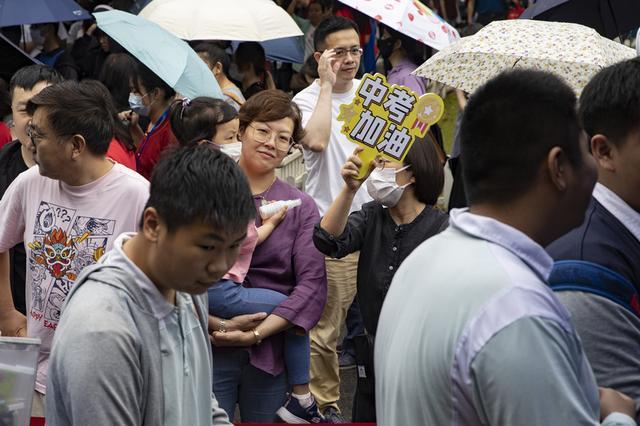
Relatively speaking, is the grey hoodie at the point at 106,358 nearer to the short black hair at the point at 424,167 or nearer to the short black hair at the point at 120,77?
the short black hair at the point at 424,167

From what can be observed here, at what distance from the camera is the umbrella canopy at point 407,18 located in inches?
311

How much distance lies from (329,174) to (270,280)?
4.97ft

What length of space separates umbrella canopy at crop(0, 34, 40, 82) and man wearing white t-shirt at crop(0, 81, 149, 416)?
2715mm

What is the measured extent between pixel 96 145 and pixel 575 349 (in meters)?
2.41

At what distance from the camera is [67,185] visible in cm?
411

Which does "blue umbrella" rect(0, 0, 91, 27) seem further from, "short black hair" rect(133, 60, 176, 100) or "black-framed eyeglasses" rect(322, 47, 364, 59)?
"black-framed eyeglasses" rect(322, 47, 364, 59)

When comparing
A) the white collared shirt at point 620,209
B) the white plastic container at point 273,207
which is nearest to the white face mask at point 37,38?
the white plastic container at point 273,207

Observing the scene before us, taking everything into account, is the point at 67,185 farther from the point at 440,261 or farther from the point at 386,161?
the point at 440,261

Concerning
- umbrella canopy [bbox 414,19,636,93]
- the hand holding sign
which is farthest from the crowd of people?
umbrella canopy [bbox 414,19,636,93]

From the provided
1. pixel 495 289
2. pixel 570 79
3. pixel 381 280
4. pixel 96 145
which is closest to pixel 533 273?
pixel 495 289

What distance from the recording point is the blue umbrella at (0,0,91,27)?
9133 mm

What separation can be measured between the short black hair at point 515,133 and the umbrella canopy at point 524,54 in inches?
145

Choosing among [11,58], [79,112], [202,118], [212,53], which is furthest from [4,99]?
[79,112]

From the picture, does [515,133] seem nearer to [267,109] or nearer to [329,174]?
[267,109]
